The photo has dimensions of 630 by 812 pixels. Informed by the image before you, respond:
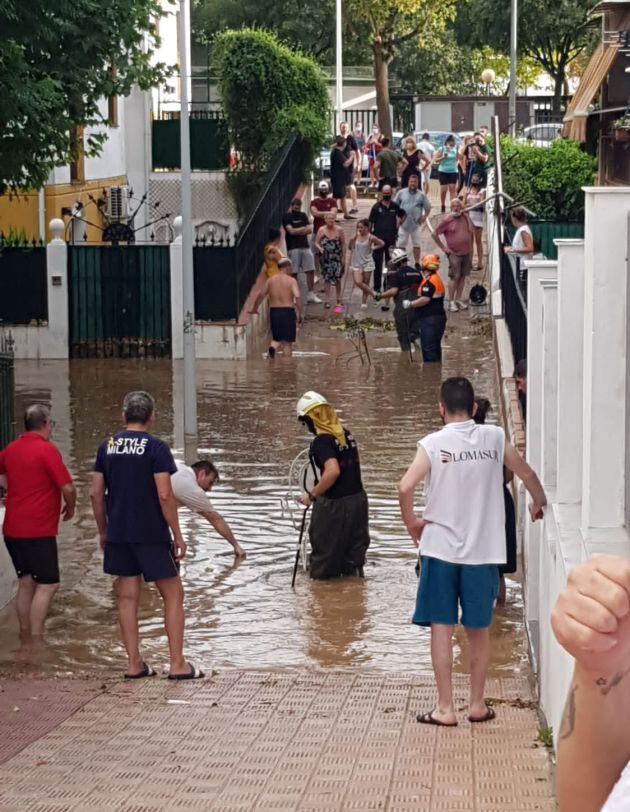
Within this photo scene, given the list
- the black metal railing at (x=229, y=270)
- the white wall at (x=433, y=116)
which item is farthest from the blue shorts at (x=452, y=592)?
the white wall at (x=433, y=116)

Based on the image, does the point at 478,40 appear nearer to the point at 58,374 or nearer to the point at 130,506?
the point at 58,374

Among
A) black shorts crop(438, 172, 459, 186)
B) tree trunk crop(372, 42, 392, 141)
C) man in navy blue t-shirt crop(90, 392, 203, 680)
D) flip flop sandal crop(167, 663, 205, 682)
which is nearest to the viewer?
man in navy blue t-shirt crop(90, 392, 203, 680)

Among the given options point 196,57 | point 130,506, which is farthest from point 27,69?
point 196,57

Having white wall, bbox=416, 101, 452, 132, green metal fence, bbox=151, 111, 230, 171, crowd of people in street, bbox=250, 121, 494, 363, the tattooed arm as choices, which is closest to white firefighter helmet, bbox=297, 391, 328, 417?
the tattooed arm

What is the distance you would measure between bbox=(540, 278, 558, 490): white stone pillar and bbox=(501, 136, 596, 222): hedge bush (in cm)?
2202

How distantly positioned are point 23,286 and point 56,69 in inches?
233

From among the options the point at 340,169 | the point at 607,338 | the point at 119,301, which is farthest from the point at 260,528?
the point at 340,169

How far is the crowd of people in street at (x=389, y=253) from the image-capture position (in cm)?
2128

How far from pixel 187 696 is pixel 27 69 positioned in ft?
31.6

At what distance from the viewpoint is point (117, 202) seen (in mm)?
33781

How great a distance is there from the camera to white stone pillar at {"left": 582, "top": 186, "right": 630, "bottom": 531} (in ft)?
18.1

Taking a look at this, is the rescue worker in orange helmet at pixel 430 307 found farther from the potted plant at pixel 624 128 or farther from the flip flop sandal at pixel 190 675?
the flip flop sandal at pixel 190 675

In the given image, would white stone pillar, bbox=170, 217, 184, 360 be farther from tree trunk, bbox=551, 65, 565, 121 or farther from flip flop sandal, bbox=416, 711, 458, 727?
tree trunk, bbox=551, 65, 565, 121

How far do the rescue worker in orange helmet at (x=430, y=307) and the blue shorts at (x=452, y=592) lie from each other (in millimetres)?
13152
